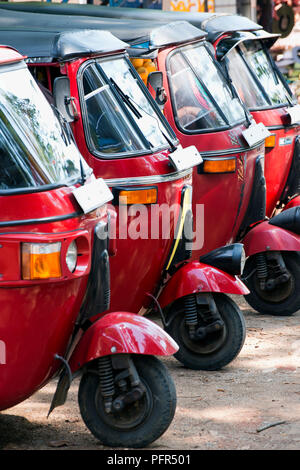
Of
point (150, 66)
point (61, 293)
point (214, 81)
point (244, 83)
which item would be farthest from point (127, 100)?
point (244, 83)

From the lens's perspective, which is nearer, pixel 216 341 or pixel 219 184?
pixel 216 341

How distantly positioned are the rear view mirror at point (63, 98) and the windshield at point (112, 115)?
0.15 m

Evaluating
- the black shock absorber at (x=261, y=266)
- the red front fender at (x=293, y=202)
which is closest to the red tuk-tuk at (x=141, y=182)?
the black shock absorber at (x=261, y=266)

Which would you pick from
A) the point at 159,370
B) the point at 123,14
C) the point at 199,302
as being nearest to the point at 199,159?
the point at 199,302

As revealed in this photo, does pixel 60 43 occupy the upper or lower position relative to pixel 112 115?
upper

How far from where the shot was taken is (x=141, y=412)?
5004 millimetres

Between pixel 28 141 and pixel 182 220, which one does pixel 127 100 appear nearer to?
pixel 182 220

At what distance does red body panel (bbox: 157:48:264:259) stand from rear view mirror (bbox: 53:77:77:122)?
1742 millimetres

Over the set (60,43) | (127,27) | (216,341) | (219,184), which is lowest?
(216,341)

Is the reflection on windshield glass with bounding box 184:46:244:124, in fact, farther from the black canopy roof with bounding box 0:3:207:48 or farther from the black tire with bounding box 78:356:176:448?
the black tire with bounding box 78:356:176:448

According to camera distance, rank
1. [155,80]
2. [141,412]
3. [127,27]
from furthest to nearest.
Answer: [127,27] < [155,80] < [141,412]

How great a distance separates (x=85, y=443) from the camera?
16.8 feet

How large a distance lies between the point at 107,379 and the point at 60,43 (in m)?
2.30
